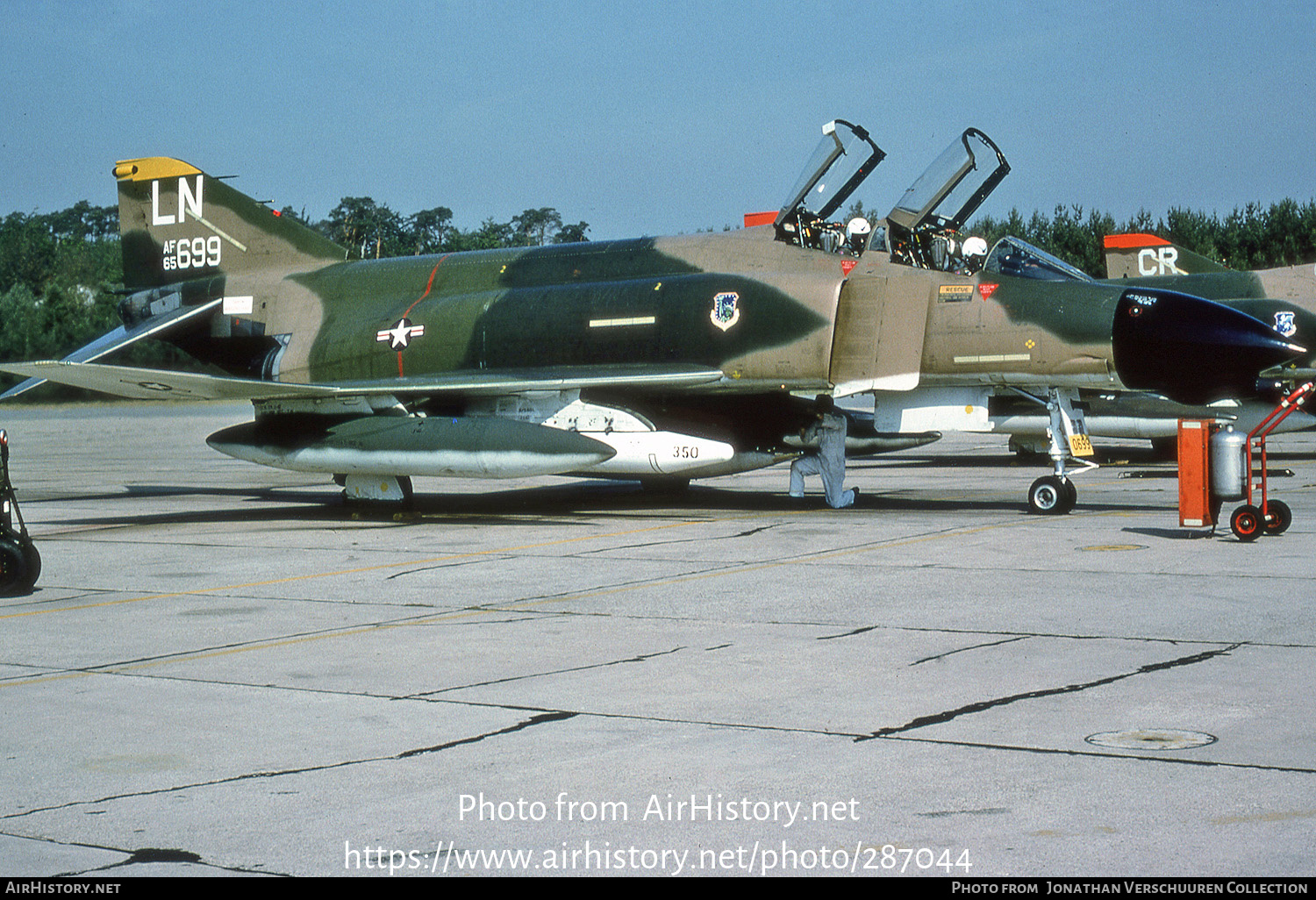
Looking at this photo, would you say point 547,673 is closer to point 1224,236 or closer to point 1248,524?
point 1248,524

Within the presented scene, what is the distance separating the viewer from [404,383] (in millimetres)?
14984

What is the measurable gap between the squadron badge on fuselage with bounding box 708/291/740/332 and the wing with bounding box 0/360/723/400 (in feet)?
1.71

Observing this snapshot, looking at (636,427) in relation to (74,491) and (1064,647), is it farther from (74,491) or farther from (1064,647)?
(74,491)

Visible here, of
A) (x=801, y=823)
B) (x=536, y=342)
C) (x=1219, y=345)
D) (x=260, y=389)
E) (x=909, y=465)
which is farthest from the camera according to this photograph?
(x=909, y=465)

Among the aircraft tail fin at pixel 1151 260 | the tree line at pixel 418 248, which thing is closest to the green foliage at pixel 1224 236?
the tree line at pixel 418 248

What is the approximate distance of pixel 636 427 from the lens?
14594mm

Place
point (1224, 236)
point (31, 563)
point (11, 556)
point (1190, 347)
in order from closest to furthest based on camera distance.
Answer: point (11, 556)
point (31, 563)
point (1190, 347)
point (1224, 236)

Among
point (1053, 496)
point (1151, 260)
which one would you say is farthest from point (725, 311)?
point (1151, 260)

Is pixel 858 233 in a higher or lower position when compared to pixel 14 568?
higher

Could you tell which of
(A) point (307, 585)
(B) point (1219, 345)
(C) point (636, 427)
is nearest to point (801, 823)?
(A) point (307, 585)

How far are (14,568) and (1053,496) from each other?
30.8ft

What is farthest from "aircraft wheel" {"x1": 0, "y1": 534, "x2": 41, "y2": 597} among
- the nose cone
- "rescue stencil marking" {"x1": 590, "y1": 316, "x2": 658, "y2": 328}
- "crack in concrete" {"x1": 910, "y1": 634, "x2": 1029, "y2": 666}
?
the nose cone
